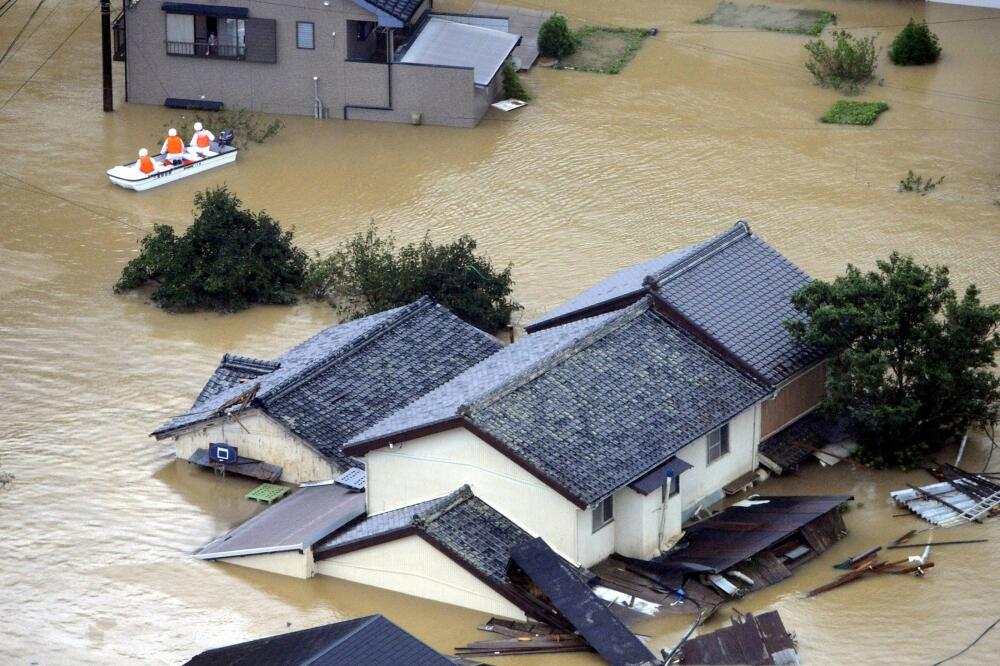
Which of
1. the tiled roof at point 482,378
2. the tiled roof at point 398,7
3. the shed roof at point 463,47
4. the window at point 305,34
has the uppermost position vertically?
the tiled roof at point 398,7

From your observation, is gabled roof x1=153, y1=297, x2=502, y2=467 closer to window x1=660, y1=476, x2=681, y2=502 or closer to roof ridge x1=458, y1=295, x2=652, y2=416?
roof ridge x1=458, y1=295, x2=652, y2=416

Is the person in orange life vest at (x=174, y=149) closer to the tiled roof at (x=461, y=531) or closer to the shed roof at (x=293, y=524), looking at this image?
the shed roof at (x=293, y=524)

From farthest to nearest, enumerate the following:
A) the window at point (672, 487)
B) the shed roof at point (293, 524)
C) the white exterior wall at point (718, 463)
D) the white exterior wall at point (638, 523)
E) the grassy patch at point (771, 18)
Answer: the grassy patch at point (771, 18) → the white exterior wall at point (718, 463) → the shed roof at point (293, 524) → the window at point (672, 487) → the white exterior wall at point (638, 523)

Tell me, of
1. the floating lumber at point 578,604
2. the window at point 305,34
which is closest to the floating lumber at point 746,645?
the floating lumber at point 578,604

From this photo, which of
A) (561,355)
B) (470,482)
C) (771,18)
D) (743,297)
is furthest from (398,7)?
(470,482)

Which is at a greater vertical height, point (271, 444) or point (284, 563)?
point (271, 444)

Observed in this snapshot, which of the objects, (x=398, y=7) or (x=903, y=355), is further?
(x=398, y=7)

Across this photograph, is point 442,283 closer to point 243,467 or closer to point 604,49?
point 243,467

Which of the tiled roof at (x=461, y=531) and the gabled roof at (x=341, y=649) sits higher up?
the gabled roof at (x=341, y=649)
